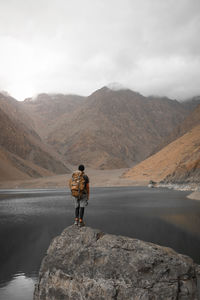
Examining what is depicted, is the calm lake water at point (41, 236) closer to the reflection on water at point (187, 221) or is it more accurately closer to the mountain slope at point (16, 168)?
the reflection on water at point (187, 221)

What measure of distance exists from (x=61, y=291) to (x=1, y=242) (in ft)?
45.0

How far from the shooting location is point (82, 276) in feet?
26.7

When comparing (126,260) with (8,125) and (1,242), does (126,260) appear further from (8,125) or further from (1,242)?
(8,125)

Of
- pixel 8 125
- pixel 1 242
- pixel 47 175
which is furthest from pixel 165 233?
pixel 8 125

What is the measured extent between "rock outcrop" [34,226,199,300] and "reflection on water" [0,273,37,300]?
2.47m

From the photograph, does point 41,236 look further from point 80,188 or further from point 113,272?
point 113,272

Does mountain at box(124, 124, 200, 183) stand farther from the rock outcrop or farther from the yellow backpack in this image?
the rock outcrop

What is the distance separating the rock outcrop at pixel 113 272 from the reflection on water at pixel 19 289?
2.47 meters

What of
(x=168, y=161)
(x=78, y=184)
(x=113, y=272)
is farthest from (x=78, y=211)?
(x=168, y=161)

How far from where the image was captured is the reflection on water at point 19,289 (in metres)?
10.9

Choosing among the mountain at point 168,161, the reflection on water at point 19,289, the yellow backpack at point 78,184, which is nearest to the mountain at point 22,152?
the mountain at point 168,161

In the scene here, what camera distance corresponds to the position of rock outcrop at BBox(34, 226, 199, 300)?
24.7 feet

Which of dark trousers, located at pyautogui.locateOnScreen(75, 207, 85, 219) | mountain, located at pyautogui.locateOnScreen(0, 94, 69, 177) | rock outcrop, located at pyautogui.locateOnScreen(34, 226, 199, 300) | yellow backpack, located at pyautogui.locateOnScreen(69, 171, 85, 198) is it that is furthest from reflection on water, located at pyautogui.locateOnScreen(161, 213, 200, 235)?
mountain, located at pyautogui.locateOnScreen(0, 94, 69, 177)

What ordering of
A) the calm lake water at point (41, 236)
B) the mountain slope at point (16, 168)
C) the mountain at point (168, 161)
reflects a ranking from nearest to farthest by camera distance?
the calm lake water at point (41, 236), the mountain at point (168, 161), the mountain slope at point (16, 168)
